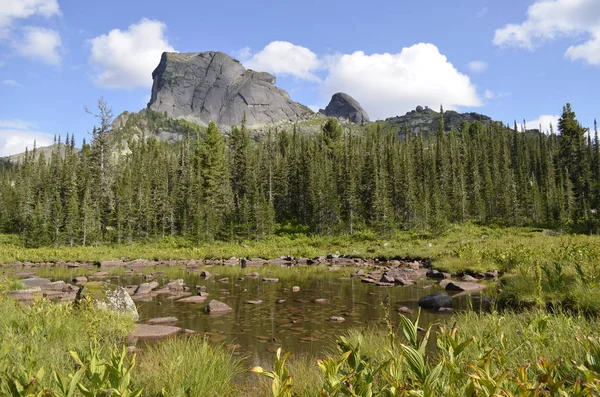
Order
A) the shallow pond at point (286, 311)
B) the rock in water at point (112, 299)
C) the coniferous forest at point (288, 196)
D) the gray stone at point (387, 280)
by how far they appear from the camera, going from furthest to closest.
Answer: the coniferous forest at point (288, 196) → the gray stone at point (387, 280) → the rock in water at point (112, 299) → the shallow pond at point (286, 311)

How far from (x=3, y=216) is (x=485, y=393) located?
300 feet

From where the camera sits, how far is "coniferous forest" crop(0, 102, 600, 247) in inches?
2147

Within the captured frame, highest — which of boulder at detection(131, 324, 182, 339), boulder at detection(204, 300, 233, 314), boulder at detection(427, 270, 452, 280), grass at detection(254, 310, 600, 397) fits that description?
grass at detection(254, 310, 600, 397)

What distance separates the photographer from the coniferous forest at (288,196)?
54.5 meters

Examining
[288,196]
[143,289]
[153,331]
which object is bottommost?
[143,289]

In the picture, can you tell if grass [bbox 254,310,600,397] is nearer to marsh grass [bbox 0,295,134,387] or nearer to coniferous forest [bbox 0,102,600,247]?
marsh grass [bbox 0,295,134,387]

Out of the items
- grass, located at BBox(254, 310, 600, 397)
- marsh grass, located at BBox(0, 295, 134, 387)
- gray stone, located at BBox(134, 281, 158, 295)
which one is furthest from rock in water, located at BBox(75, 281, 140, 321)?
grass, located at BBox(254, 310, 600, 397)

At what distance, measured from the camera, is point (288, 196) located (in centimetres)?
7212

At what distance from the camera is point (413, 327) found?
3018 millimetres

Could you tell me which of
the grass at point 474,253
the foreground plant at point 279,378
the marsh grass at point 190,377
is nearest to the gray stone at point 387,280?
the grass at point 474,253

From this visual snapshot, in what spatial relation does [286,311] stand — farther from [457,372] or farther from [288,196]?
[288,196]

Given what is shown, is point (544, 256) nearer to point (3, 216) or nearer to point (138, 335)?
point (138, 335)

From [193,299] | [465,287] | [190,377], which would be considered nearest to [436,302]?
[465,287]

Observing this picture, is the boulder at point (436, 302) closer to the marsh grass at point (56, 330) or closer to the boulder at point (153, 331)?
the boulder at point (153, 331)
